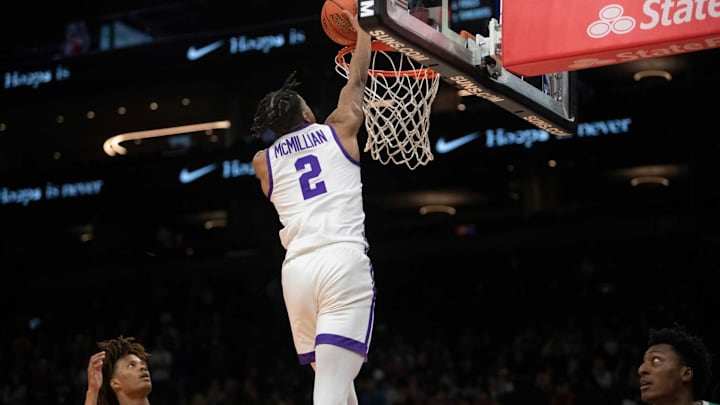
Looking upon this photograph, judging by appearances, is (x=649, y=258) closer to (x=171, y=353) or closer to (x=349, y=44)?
(x=171, y=353)

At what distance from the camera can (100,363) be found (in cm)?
589

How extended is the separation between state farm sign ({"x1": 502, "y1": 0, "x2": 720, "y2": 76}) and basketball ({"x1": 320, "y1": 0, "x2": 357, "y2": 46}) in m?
0.77

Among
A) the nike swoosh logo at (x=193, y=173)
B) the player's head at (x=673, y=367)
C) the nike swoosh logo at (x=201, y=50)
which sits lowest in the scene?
the player's head at (x=673, y=367)

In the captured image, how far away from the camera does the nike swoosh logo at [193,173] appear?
1859 cm

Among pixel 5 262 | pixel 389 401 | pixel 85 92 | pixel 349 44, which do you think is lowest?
pixel 389 401

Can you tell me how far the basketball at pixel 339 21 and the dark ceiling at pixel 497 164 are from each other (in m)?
10.5

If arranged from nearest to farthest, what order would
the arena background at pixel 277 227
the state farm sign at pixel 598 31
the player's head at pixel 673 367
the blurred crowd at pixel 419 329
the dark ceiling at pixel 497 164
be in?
the state farm sign at pixel 598 31
the player's head at pixel 673 367
the blurred crowd at pixel 419 329
the arena background at pixel 277 227
the dark ceiling at pixel 497 164

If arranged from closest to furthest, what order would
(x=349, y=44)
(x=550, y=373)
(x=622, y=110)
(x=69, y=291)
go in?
(x=349, y=44) < (x=550, y=373) < (x=622, y=110) < (x=69, y=291)

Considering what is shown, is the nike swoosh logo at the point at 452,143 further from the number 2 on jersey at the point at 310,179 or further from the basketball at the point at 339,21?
the number 2 on jersey at the point at 310,179

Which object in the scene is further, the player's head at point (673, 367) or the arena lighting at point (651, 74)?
the arena lighting at point (651, 74)

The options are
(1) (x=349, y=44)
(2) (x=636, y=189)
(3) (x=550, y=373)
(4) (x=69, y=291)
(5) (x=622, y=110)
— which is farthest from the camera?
(4) (x=69, y=291)

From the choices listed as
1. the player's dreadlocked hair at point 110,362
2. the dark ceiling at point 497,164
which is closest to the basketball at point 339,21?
the player's dreadlocked hair at point 110,362

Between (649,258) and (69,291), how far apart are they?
1085 cm

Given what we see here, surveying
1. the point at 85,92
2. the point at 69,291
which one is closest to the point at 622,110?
the point at 85,92
